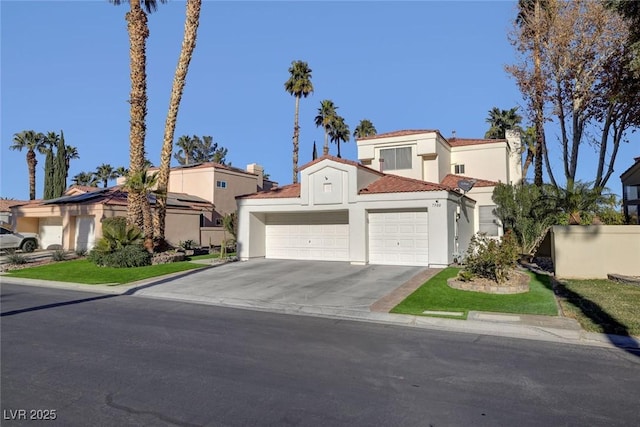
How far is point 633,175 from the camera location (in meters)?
21.7

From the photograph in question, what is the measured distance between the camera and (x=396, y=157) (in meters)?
26.8

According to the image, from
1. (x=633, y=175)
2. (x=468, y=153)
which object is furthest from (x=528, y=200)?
(x=468, y=153)

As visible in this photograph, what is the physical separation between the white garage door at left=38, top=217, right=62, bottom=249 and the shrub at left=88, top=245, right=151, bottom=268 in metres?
13.6

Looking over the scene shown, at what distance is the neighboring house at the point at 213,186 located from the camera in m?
33.5

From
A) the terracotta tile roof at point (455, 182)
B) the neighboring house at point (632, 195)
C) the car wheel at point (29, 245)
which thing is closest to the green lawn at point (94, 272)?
the car wheel at point (29, 245)

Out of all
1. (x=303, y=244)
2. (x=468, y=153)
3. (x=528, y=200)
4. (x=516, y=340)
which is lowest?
(x=516, y=340)

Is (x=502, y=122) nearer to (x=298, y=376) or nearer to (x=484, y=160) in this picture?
(x=484, y=160)

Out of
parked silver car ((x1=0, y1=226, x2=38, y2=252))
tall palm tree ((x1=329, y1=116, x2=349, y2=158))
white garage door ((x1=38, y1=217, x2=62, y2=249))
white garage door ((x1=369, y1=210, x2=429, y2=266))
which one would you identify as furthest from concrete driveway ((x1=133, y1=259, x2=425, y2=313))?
tall palm tree ((x1=329, y1=116, x2=349, y2=158))

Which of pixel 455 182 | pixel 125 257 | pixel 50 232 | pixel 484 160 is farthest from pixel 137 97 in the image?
pixel 484 160

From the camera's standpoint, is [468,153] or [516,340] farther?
[468,153]

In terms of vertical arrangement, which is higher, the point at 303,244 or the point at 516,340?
the point at 303,244

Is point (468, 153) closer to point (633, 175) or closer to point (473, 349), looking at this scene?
point (633, 175)

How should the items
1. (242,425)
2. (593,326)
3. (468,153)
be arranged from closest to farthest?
(242,425) → (593,326) → (468,153)

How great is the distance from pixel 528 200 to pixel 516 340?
1559 cm
